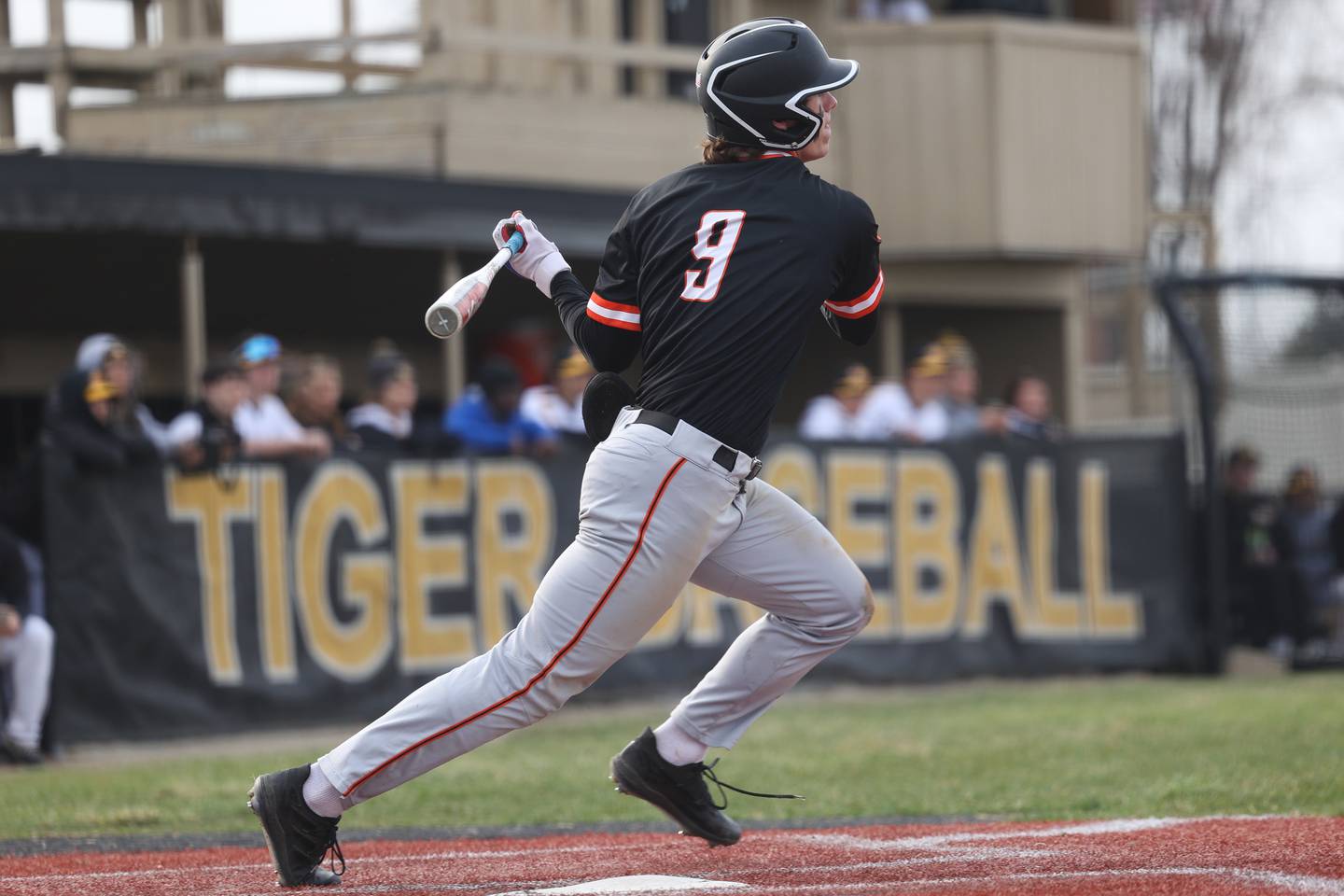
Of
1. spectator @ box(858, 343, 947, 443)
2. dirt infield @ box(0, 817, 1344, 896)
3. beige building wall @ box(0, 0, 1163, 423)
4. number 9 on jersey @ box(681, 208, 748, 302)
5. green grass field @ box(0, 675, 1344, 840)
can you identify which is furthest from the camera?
beige building wall @ box(0, 0, 1163, 423)

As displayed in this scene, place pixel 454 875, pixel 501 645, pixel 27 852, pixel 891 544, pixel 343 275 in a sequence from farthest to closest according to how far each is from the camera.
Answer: pixel 343 275 → pixel 891 544 → pixel 27 852 → pixel 454 875 → pixel 501 645

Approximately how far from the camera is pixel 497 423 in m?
11.9

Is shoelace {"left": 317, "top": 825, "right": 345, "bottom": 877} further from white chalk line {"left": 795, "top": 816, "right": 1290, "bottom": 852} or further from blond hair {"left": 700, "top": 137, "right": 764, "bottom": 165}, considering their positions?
blond hair {"left": 700, "top": 137, "right": 764, "bottom": 165}

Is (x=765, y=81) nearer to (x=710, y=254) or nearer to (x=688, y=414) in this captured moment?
(x=710, y=254)

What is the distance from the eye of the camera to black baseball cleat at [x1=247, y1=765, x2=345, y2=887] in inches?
204

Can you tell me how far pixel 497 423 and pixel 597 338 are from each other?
6.60 meters

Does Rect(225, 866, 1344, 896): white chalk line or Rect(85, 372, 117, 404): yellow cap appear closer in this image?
Rect(225, 866, 1344, 896): white chalk line

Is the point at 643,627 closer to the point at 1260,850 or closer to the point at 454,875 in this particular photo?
the point at 454,875

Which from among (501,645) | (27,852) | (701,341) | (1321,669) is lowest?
(1321,669)

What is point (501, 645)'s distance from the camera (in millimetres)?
5184

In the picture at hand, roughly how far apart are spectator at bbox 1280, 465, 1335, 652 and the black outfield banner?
0.82 m

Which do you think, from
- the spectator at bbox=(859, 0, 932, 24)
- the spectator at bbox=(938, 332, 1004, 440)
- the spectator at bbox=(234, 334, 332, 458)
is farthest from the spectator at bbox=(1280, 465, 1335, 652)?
the spectator at bbox=(234, 334, 332, 458)

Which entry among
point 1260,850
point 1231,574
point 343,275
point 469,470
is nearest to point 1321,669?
point 1231,574

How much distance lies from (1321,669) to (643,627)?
1030 cm
